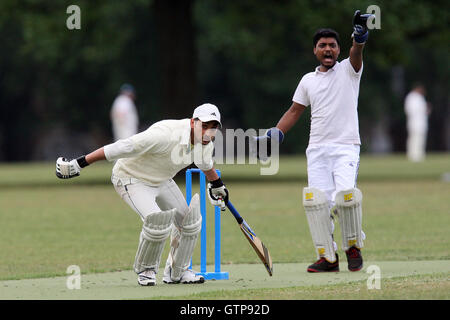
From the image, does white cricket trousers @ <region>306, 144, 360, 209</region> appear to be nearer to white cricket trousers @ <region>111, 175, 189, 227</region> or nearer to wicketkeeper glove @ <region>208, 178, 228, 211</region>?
wicketkeeper glove @ <region>208, 178, 228, 211</region>

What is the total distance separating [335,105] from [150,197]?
193cm

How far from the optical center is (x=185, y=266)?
9.04m

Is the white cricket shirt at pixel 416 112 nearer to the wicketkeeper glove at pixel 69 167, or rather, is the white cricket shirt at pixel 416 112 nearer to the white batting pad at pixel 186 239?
the white batting pad at pixel 186 239

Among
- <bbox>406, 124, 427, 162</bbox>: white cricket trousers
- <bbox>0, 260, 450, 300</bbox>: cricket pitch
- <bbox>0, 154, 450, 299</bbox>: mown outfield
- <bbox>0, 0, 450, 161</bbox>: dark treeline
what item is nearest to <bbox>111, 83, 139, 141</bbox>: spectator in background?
<bbox>0, 0, 450, 161</bbox>: dark treeline

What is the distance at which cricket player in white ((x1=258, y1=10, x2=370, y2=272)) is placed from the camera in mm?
9523

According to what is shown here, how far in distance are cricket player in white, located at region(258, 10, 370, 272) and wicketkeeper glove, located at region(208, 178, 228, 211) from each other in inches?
37.0

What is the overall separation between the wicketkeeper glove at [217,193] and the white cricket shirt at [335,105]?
46.7 inches

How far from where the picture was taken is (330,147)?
960cm

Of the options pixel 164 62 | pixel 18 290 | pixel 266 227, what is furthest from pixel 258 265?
pixel 164 62

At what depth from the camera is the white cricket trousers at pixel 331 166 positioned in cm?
952

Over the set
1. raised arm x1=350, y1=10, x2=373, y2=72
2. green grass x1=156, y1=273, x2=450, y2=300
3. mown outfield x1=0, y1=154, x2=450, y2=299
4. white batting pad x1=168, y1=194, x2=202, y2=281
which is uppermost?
raised arm x1=350, y1=10, x2=373, y2=72

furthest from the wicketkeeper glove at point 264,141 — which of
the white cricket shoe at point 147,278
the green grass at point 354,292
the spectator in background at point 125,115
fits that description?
the spectator in background at point 125,115

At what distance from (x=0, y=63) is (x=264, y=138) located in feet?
114
